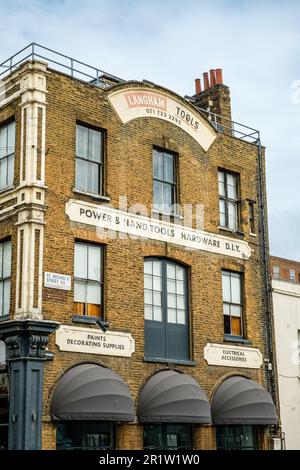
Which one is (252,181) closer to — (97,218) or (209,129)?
(209,129)

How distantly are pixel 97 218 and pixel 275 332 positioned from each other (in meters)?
8.69

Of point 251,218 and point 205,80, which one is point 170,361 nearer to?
point 251,218

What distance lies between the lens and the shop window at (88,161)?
21.6 m

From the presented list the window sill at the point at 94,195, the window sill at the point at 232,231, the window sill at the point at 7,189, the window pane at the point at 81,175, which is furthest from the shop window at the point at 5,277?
the window sill at the point at 232,231

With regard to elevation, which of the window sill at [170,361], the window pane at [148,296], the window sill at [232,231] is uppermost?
the window sill at [232,231]

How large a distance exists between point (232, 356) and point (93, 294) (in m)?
5.67

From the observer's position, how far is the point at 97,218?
21.5 metres

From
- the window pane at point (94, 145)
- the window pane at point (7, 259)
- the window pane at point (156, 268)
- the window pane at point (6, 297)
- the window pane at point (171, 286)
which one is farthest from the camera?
the window pane at point (171, 286)

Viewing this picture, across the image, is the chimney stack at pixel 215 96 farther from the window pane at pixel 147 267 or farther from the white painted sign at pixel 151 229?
the window pane at pixel 147 267

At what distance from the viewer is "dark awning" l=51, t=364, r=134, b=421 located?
18875 mm

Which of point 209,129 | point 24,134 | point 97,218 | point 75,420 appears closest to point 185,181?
point 209,129

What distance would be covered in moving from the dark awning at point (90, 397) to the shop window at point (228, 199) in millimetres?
7748

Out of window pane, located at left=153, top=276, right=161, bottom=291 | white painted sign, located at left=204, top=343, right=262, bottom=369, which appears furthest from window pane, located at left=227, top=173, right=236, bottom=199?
white painted sign, located at left=204, top=343, right=262, bottom=369

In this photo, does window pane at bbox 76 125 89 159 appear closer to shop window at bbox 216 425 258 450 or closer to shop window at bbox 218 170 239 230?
shop window at bbox 218 170 239 230
